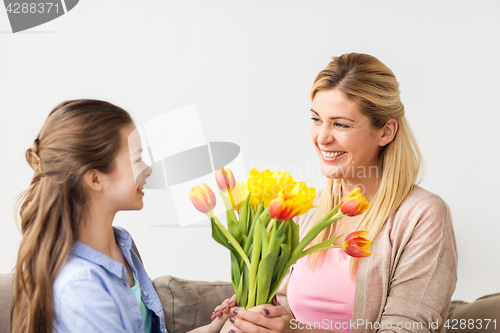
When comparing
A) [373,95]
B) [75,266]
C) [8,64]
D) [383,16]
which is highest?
[8,64]

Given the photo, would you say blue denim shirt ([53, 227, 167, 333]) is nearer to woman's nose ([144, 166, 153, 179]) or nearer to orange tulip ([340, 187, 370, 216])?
woman's nose ([144, 166, 153, 179])

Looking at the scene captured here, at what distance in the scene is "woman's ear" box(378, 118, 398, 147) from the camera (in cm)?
129

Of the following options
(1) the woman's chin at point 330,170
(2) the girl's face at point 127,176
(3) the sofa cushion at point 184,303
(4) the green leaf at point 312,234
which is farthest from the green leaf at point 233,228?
(3) the sofa cushion at point 184,303

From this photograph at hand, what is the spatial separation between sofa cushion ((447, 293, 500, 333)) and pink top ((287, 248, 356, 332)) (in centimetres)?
61

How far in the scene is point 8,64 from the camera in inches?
74.4

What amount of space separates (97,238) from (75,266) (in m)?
0.10

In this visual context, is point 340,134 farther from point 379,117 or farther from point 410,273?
point 410,273

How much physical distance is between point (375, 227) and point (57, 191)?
0.83 metres

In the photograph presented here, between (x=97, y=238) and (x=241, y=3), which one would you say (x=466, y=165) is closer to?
(x=241, y=3)

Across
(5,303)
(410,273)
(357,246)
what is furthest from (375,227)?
(5,303)

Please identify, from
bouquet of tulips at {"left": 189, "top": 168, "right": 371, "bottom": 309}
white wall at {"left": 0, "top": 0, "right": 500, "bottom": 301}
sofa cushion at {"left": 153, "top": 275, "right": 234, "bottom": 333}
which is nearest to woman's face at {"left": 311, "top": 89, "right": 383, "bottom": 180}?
bouquet of tulips at {"left": 189, "top": 168, "right": 371, "bottom": 309}

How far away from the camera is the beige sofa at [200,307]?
157cm

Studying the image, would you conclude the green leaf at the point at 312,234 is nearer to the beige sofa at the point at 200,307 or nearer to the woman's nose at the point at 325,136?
the woman's nose at the point at 325,136

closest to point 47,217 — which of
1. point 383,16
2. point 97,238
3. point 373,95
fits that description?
point 97,238
